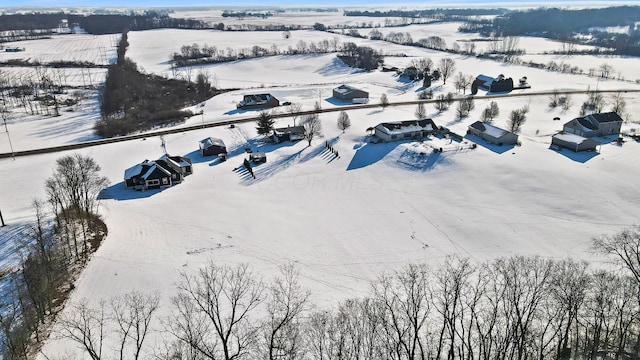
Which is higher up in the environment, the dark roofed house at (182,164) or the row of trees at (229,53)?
the row of trees at (229,53)

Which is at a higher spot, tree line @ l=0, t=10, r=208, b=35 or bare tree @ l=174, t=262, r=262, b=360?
tree line @ l=0, t=10, r=208, b=35

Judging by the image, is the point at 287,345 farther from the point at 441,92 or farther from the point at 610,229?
the point at 441,92

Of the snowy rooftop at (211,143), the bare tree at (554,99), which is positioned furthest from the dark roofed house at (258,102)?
the bare tree at (554,99)

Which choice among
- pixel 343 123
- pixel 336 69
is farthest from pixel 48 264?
pixel 336 69

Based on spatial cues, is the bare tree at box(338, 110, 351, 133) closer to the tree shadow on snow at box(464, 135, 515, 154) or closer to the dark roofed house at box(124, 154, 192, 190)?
the tree shadow on snow at box(464, 135, 515, 154)

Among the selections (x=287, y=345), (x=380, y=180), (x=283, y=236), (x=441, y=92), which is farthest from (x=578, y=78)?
(x=287, y=345)

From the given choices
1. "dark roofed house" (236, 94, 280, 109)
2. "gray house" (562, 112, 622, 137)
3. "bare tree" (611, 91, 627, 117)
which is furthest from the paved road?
"gray house" (562, 112, 622, 137)

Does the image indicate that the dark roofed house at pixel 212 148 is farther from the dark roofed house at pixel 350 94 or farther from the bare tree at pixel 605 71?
the bare tree at pixel 605 71
